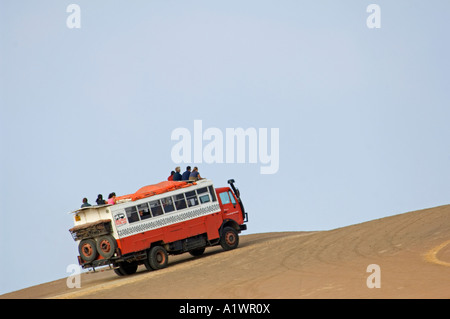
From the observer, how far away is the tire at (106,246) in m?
29.4

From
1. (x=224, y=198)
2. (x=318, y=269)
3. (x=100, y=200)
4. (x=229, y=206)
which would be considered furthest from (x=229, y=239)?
(x=318, y=269)

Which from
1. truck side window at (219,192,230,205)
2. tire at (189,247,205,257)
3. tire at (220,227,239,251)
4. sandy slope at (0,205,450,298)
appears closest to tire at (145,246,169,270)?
sandy slope at (0,205,450,298)

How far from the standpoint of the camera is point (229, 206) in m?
33.9

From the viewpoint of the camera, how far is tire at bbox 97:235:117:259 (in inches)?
1157

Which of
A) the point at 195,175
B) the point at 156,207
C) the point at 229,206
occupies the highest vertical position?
the point at 195,175

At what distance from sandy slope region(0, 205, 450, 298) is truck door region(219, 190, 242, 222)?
4.76 feet

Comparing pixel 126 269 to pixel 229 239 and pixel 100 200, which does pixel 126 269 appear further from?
pixel 229 239

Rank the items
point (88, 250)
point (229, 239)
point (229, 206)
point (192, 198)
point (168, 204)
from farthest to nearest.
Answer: point (229, 206) → point (229, 239) → point (192, 198) → point (168, 204) → point (88, 250)

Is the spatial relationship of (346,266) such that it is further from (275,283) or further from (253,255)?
(253,255)

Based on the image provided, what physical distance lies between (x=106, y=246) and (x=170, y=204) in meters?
3.14

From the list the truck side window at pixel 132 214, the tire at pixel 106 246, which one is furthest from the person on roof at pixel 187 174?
the tire at pixel 106 246

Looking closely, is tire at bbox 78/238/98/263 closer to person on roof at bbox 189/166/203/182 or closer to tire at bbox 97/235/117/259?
tire at bbox 97/235/117/259
